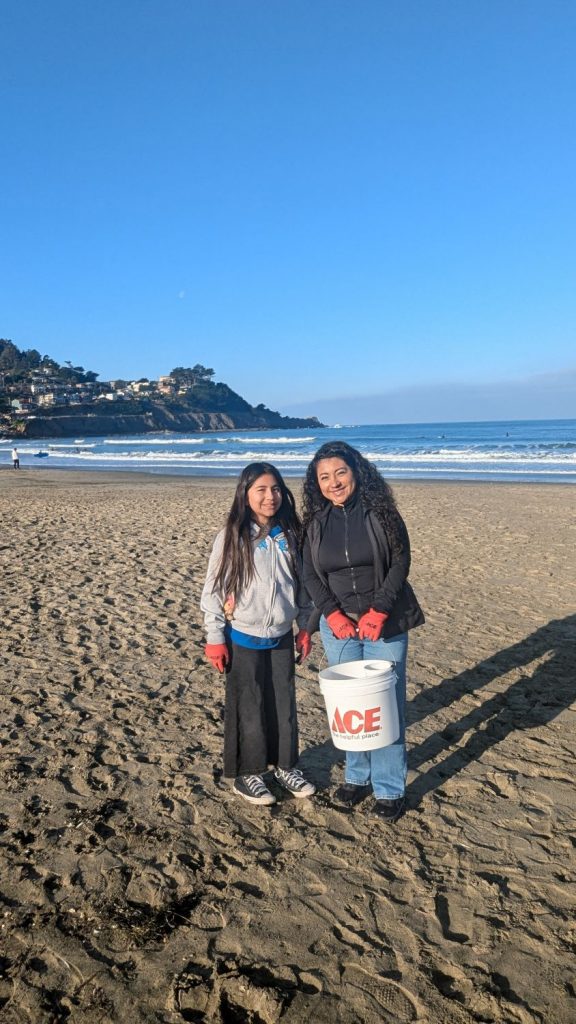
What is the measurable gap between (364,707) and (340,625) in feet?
1.16

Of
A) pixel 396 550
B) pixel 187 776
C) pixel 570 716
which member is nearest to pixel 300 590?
pixel 396 550

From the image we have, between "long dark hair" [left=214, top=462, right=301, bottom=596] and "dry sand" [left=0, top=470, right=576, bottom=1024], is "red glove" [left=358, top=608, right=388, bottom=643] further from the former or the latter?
"dry sand" [left=0, top=470, right=576, bottom=1024]

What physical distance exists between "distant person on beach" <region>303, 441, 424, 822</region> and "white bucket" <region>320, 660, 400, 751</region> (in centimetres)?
8

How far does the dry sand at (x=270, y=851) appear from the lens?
7.02ft

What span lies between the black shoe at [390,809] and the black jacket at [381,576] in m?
0.79

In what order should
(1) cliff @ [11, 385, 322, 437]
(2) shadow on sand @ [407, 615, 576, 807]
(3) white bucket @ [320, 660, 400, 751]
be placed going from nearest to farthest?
(3) white bucket @ [320, 660, 400, 751] → (2) shadow on sand @ [407, 615, 576, 807] → (1) cliff @ [11, 385, 322, 437]

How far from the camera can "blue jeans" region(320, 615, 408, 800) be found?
2.97m

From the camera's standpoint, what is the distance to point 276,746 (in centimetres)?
323

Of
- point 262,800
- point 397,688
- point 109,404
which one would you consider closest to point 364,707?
point 397,688

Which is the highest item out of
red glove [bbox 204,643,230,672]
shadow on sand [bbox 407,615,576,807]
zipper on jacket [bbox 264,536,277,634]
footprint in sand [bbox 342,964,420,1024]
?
zipper on jacket [bbox 264,536,277,634]

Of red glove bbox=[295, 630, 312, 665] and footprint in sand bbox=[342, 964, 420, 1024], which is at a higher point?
red glove bbox=[295, 630, 312, 665]

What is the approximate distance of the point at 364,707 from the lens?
2820 mm

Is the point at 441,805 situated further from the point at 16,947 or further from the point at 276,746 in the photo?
the point at 16,947

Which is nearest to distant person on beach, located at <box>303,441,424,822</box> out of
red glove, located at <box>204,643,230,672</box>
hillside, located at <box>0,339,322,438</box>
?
red glove, located at <box>204,643,230,672</box>
